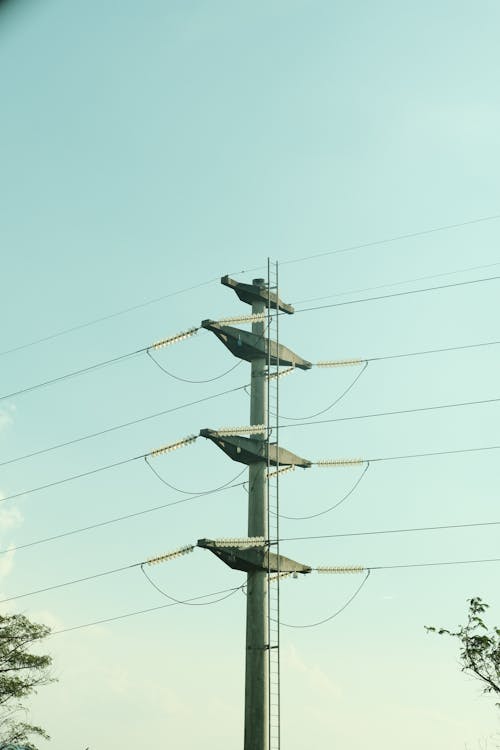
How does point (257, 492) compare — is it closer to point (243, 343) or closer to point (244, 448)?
point (244, 448)

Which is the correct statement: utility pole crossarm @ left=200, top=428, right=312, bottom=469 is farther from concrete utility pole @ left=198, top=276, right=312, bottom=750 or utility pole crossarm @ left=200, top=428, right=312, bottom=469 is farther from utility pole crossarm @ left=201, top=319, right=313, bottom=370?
utility pole crossarm @ left=201, top=319, right=313, bottom=370

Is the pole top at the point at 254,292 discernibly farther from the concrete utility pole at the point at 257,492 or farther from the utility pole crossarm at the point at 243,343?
the utility pole crossarm at the point at 243,343

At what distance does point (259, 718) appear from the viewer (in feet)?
96.0

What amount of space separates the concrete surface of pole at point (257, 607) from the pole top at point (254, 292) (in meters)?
1.53

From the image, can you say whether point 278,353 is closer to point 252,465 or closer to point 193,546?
point 252,465

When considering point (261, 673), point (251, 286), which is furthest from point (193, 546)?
point (251, 286)

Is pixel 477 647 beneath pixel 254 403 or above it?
beneath

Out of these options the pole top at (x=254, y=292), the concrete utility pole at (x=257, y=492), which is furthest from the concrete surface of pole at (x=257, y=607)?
the pole top at (x=254, y=292)

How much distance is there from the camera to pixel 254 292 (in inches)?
1522

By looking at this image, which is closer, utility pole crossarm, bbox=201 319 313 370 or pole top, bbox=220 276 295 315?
utility pole crossarm, bbox=201 319 313 370

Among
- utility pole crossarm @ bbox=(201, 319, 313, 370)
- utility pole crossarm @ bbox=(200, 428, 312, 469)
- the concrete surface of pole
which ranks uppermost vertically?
utility pole crossarm @ bbox=(201, 319, 313, 370)

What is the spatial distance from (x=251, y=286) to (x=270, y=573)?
518 inches

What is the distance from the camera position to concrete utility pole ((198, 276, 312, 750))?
29.7 metres

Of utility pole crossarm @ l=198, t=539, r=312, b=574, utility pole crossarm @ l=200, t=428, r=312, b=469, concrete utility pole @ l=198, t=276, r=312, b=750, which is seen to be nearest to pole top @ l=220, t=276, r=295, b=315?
concrete utility pole @ l=198, t=276, r=312, b=750
